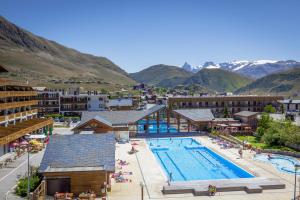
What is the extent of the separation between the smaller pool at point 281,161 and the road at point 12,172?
93.5ft

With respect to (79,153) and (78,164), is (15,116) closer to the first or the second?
Result: (79,153)

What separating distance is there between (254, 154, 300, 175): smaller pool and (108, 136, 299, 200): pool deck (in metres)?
1.00

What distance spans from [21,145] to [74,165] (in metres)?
19.1

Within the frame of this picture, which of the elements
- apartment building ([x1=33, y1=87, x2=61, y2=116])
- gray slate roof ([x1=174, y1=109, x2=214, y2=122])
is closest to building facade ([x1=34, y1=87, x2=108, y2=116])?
apartment building ([x1=33, y1=87, x2=61, y2=116])

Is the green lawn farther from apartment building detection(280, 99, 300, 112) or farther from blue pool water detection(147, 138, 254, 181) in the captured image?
apartment building detection(280, 99, 300, 112)

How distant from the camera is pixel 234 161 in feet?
132

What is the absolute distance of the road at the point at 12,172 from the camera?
93.7ft

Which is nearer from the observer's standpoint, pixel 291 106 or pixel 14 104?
pixel 14 104

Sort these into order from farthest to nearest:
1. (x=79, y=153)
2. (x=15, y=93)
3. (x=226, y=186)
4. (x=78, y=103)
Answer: (x=78, y=103) → (x=15, y=93) → (x=79, y=153) → (x=226, y=186)

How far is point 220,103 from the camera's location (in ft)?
299

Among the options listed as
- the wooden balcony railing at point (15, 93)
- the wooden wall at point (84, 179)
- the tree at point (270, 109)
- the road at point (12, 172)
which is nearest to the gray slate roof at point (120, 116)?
the wooden balcony railing at point (15, 93)

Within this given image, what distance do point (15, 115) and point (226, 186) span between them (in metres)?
40.2

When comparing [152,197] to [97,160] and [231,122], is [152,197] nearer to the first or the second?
[97,160]

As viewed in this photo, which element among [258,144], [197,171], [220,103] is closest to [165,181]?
[197,171]
